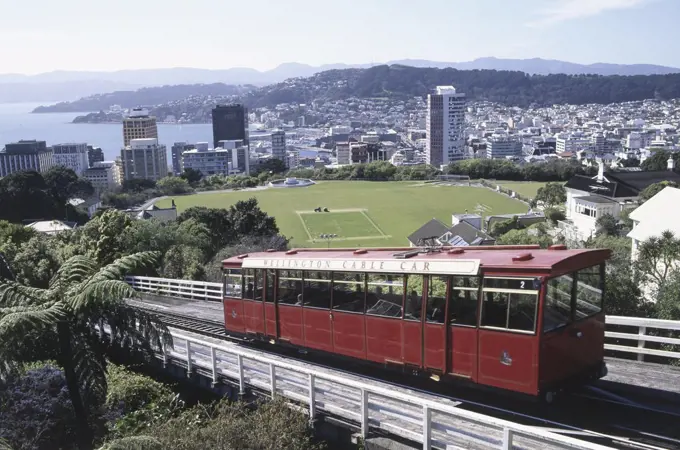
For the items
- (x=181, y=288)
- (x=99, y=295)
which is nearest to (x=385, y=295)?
(x=99, y=295)

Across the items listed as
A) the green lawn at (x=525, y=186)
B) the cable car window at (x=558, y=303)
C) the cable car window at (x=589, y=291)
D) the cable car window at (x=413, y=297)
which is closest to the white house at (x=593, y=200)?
the green lawn at (x=525, y=186)

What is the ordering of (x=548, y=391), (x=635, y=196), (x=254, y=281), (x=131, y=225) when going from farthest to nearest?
(x=635, y=196)
(x=131, y=225)
(x=254, y=281)
(x=548, y=391)

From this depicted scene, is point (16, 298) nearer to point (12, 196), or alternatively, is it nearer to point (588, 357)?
point (588, 357)

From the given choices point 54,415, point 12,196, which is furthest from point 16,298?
point 12,196

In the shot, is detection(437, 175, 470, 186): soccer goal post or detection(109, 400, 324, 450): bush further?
detection(437, 175, 470, 186): soccer goal post

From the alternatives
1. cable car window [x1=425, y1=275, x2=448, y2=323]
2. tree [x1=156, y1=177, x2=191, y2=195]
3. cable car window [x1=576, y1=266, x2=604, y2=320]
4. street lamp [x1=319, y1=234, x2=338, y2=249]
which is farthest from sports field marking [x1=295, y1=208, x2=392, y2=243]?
cable car window [x1=576, y1=266, x2=604, y2=320]

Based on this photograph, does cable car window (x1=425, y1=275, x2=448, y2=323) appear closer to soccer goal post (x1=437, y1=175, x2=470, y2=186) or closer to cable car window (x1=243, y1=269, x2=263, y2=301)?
cable car window (x1=243, y1=269, x2=263, y2=301)
